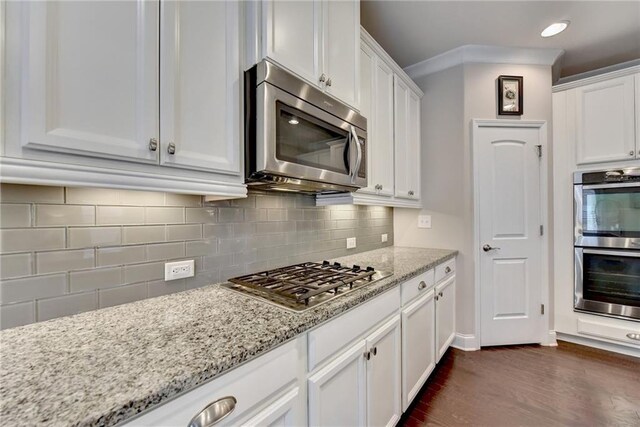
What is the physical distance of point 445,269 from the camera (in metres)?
2.30

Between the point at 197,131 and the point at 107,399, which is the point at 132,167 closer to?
the point at 197,131

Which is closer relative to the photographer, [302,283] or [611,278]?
[302,283]

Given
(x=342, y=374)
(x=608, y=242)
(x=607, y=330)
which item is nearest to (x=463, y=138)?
(x=608, y=242)

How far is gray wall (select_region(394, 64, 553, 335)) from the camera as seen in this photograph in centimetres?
257

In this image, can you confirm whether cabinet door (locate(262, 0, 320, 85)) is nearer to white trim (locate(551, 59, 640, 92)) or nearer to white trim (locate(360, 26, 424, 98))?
white trim (locate(360, 26, 424, 98))

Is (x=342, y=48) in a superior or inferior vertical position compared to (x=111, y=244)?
superior

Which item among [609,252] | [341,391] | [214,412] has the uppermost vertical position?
[609,252]

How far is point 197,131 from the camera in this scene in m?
0.99

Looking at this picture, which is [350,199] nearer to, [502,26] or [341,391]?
[341,391]

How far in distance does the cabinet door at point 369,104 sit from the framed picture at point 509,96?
55.8 inches

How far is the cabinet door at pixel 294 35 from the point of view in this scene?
115cm

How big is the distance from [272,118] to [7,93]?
0.73 m

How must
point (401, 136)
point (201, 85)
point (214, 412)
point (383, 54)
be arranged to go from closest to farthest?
1. point (214, 412)
2. point (201, 85)
3. point (383, 54)
4. point (401, 136)

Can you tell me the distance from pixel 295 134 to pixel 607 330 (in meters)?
3.22
